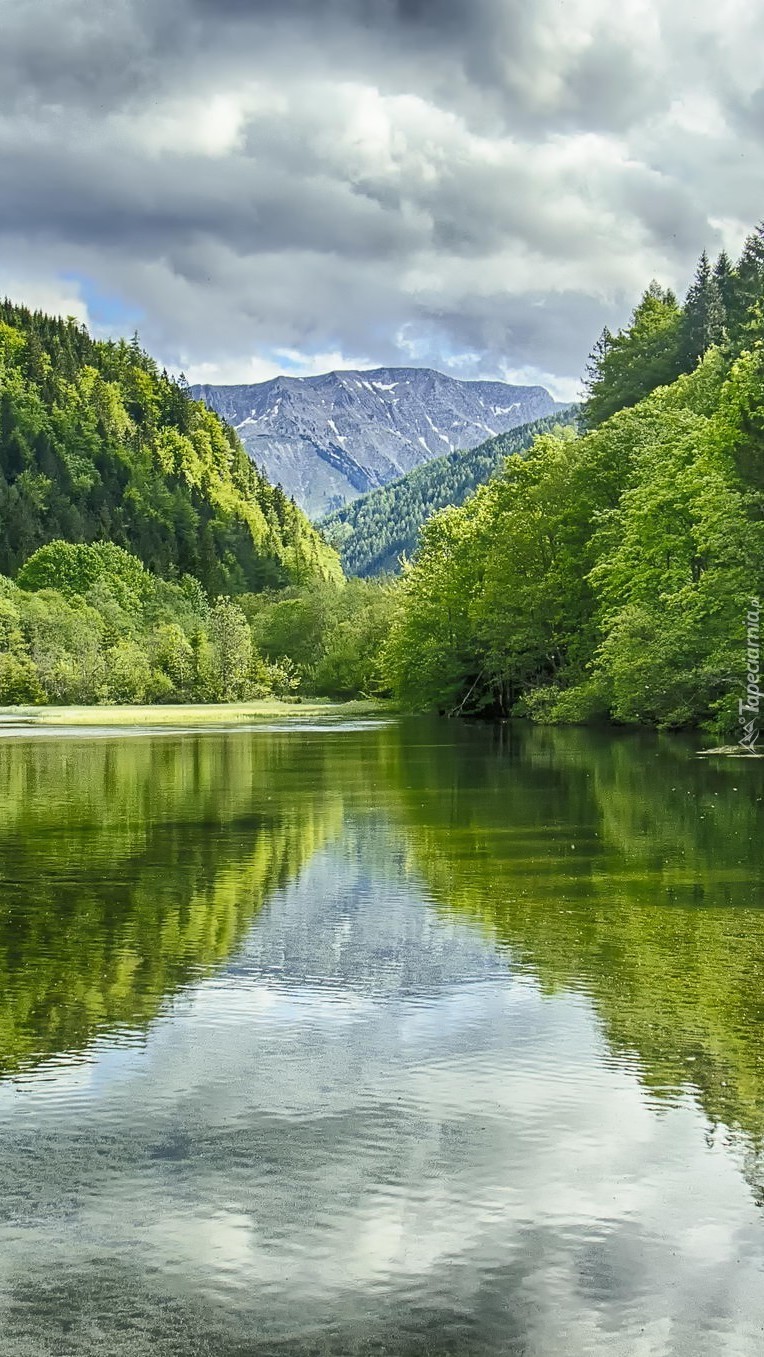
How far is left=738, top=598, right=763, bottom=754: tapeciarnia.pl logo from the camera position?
4550 centimetres

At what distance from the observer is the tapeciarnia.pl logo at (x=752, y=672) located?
149 feet

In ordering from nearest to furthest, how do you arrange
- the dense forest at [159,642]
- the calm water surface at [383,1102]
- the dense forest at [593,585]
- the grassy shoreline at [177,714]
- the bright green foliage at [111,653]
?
the calm water surface at [383,1102] → the dense forest at [593,585] → the grassy shoreline at [177,714] → the dense forest at [159,642] → the bright green foliage at [111,653]

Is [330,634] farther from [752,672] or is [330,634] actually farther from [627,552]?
[752,672]

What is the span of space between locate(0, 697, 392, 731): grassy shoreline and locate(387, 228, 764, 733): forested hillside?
34.8ft

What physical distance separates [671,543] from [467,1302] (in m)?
51.5

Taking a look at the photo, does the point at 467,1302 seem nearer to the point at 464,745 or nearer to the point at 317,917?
the point at 317,917

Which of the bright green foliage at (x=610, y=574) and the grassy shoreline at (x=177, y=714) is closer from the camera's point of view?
the bright green foliage at (x=610, y=574)

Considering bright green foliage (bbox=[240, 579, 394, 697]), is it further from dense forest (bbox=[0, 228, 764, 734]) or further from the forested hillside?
the forested hillside

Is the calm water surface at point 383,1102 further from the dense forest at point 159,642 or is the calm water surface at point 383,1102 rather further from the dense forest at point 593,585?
the dense forest at point 159,642

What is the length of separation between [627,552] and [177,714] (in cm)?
6840

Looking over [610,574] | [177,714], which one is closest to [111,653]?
[177,714]

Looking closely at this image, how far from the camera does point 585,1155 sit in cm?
808

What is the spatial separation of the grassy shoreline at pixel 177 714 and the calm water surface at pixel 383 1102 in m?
73.1

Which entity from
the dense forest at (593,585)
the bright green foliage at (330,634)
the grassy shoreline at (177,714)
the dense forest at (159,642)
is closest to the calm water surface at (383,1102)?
the dense forest at (593,585)
